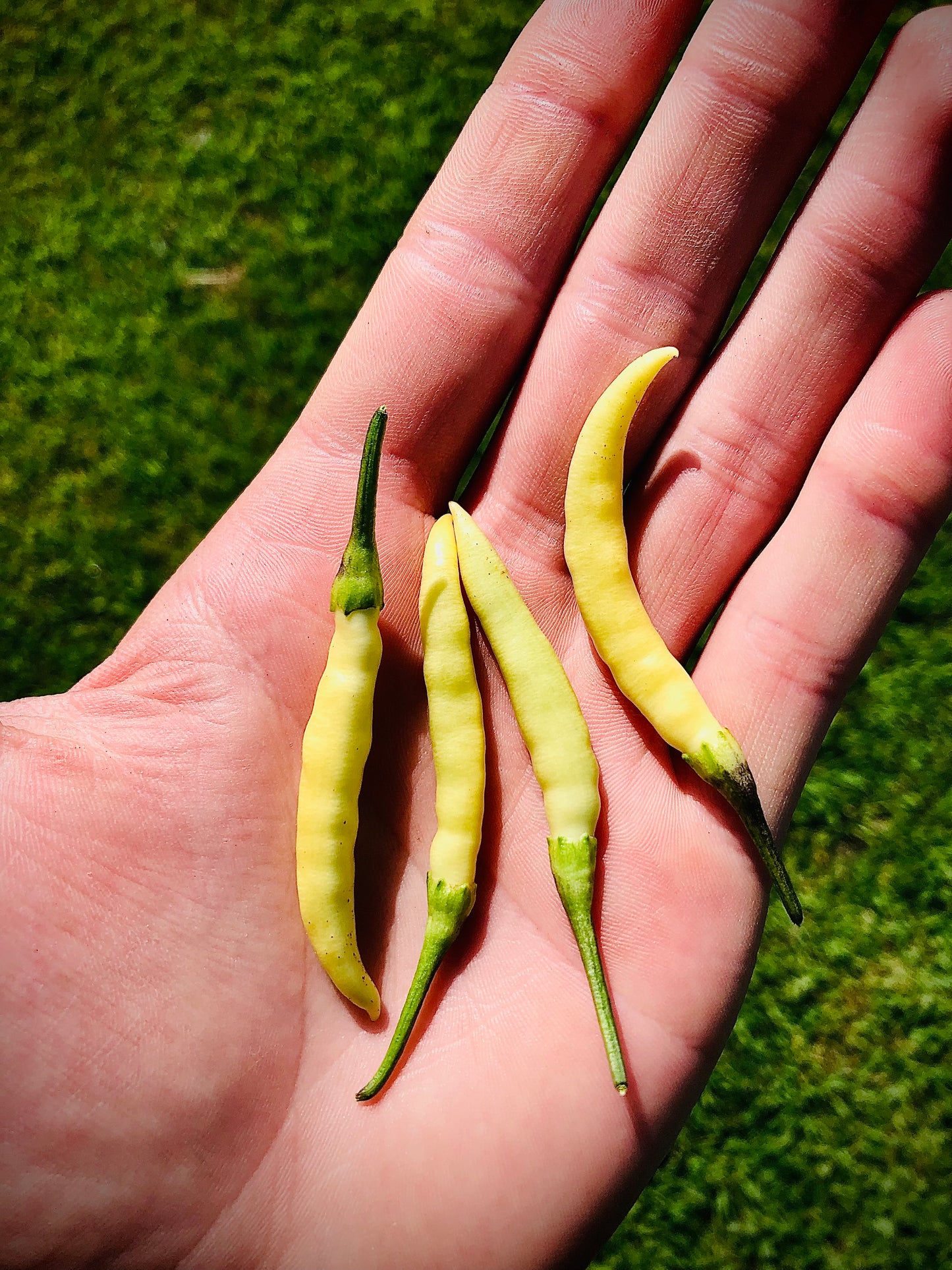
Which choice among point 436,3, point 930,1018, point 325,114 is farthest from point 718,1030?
point 436,3

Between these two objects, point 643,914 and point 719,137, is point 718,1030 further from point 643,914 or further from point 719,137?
point 719,137

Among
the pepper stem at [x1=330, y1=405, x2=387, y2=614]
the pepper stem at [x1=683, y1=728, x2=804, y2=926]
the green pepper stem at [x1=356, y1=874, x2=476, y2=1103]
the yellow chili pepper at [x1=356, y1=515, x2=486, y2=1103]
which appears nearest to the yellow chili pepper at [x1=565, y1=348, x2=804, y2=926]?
the pepper stem at [x1=683, y1=728, x2=804, y2=926]

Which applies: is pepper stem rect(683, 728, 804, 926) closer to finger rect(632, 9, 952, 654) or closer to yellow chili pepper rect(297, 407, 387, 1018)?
finger rect(632, 9, 952, 654)

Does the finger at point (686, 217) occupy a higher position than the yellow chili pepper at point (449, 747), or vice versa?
the finger at point (686, 217)

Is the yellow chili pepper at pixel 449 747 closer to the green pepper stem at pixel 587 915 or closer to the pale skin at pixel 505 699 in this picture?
the pale skin at pixel 505 699

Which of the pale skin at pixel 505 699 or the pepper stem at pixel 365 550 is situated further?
the pepper stem at pixel 365 550

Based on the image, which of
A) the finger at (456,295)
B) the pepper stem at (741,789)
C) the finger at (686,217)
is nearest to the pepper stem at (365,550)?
the finger at (456,295)
